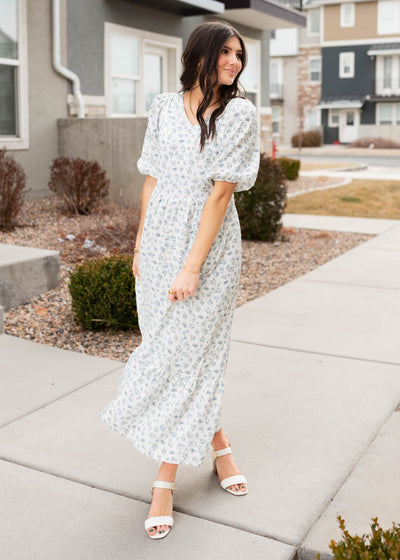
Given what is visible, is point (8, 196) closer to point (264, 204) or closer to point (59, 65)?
point (264, 204)

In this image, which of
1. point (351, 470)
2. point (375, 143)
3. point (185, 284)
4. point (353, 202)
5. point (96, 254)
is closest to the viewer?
point (185, 284)

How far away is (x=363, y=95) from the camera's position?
4412 cm

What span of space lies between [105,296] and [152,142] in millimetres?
2277

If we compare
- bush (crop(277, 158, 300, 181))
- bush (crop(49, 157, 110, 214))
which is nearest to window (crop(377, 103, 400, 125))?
bush (crop(277, 158, 300, 181))

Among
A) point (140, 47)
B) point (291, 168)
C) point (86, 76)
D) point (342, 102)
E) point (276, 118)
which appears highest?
point (342, 102)

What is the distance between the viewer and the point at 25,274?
577 centimetres

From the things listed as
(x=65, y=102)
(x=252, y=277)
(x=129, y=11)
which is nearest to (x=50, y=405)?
(x=252, y=277)

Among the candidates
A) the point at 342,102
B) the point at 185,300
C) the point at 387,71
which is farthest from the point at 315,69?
the point at 185,300

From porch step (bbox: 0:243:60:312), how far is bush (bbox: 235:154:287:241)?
314 cm

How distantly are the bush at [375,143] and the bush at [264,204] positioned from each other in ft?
107

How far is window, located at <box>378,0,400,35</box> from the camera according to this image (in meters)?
41.7

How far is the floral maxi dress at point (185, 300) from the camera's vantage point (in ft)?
8.93

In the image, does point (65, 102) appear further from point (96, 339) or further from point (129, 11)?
point (96, 339)

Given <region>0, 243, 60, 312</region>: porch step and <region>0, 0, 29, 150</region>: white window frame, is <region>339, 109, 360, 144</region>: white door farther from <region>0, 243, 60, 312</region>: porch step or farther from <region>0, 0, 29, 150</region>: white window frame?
<region>0, 243, 60, 312</region>: porch step
